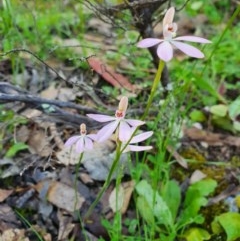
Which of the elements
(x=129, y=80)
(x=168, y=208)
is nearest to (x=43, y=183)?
(x=168, y=208)

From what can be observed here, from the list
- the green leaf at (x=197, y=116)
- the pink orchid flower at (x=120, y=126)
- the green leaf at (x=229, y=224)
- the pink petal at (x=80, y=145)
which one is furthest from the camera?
the green leaf at (x=197, y=116)

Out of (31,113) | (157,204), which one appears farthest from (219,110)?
(31,113)

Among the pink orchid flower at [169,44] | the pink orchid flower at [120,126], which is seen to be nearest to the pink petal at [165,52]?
the pink orchid flower at [169,44]

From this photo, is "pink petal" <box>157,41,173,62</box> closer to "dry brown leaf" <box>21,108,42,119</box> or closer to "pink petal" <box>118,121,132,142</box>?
"pink petal" <box>118,121,132,142</box>

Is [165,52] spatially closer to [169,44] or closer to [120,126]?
[169,44]

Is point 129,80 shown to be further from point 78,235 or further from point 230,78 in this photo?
point 78,235

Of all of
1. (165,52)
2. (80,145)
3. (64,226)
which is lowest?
(64,226)

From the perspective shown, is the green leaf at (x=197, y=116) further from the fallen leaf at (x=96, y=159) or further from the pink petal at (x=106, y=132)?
the pink petal at (x=106, y=132)
